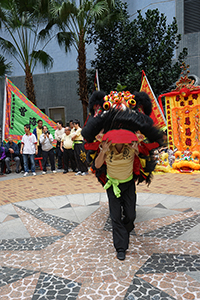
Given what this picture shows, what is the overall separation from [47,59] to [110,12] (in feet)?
11.7

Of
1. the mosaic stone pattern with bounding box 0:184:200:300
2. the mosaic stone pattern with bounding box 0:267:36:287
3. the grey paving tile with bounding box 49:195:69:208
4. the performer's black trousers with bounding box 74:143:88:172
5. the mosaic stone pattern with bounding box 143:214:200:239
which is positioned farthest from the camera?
the performer's black trousers with bounding box 74:143:88:172

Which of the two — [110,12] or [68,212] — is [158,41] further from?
[68,212]

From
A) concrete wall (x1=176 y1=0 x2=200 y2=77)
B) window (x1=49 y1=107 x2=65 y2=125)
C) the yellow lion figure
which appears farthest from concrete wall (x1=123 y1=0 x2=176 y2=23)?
the yellow lion figure

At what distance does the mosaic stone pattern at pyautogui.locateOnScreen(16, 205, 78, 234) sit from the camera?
3.65 metres

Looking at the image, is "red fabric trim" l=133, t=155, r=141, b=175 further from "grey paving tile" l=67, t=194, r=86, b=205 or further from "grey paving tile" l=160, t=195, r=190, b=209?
"grey paving tile" l=67, t=194, r=86, b=205

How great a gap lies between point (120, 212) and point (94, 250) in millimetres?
589

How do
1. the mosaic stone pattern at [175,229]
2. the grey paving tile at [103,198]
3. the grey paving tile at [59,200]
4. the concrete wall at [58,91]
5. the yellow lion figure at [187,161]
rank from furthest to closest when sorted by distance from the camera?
the concrete wall at [58,91], the yellow lion figure at [187,161], the grey paving tile at [103,198], the grey paving tile at [59,200], the mosaic stone pattern at [175,229]

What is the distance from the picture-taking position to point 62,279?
7.92 feet

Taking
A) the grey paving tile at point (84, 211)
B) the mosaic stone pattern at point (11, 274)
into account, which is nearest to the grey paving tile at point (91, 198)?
the grey paving tile at point (84, 211)

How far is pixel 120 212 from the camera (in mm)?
2857

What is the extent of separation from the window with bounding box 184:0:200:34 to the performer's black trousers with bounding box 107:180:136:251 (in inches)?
497

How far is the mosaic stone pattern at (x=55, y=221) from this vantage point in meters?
3.65

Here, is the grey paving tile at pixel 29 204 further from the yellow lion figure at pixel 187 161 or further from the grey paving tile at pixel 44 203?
the yellow lion figure at pixel 187 161

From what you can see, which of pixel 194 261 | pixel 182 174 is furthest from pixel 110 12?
pixel 194 261
